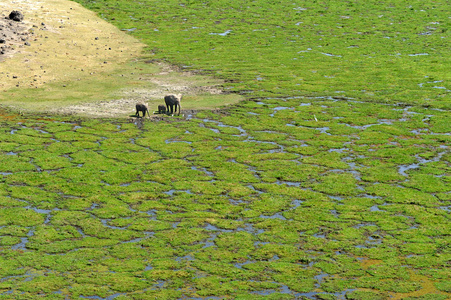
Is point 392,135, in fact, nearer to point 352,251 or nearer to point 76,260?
point 352,251

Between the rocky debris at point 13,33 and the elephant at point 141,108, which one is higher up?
the rocky debris at point 13,33

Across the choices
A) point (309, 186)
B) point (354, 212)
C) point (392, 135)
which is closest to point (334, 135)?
point (392, 135)

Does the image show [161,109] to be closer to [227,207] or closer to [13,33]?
[227,207]

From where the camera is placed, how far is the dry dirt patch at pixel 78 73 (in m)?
29.5

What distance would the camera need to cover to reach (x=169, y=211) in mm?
18156

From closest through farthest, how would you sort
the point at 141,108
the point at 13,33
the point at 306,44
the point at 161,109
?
the point at 141,108
the point at 161,109
the point at 13,33
the point at 306,44

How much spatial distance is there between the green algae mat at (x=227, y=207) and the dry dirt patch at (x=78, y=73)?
3.15 meters

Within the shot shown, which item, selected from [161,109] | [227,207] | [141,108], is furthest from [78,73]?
[227,207]

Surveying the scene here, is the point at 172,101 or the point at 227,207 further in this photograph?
the point at 172,101

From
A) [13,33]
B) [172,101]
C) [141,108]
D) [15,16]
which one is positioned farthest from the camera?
[15,16]

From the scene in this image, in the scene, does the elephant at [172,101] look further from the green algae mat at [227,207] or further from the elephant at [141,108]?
the elephant at [141,108]

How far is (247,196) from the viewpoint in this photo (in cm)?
1931

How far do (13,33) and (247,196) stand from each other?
1147 inches

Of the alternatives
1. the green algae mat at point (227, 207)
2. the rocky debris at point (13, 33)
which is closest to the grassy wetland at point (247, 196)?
the green algae mat at point (227, 207)
